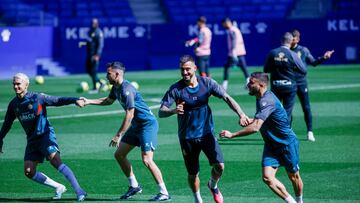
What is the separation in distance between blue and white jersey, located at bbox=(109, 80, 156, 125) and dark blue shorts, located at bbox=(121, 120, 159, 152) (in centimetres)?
9

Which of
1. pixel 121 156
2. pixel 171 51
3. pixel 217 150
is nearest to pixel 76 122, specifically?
pixel 121 156

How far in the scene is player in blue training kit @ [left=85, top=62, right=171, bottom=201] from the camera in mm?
14375

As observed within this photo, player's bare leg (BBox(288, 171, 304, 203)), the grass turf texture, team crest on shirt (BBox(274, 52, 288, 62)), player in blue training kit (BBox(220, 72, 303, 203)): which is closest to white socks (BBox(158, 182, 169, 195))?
the grass turf texture

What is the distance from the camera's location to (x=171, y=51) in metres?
45.5

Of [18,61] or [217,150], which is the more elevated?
[217,150]

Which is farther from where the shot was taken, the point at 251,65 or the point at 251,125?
the point at 251,65

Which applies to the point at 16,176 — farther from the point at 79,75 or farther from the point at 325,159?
the point at 79,75

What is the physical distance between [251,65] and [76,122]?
2128 centimetres

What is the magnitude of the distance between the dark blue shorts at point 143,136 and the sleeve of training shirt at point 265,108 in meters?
2.32

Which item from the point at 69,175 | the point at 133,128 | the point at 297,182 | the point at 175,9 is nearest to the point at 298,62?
the point at 133,128

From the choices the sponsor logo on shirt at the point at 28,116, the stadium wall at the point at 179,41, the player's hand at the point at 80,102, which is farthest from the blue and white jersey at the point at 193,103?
the stadium wall at the point at 179,41

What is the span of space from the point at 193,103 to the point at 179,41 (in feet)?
104

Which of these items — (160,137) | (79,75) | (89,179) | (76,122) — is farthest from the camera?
(79,75)

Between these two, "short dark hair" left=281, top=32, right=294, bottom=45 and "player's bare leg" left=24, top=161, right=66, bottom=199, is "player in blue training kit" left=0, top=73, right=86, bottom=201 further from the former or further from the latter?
"short dark hair" left=281, top=32, right=294, bottom=45
